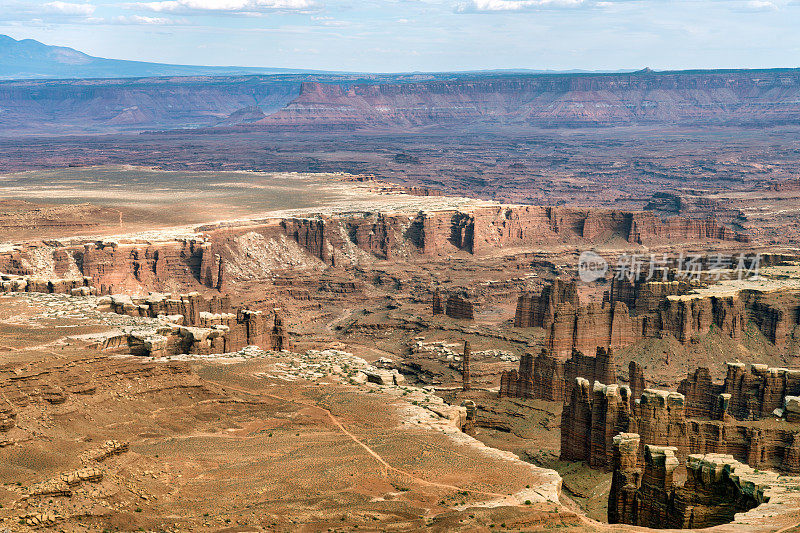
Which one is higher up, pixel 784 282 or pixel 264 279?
pixel 784 282

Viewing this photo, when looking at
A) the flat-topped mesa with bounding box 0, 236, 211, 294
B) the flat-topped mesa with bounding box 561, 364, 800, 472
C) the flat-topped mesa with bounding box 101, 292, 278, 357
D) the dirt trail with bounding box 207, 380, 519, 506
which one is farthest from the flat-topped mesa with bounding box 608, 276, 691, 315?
the flat-topped mesa with bounding box 0, 236, 211, 294

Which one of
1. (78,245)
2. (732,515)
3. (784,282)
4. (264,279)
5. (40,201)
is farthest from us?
(40,201)

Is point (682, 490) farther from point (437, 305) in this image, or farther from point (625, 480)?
point (437, 305)

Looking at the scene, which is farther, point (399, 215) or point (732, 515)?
point (399, 215)

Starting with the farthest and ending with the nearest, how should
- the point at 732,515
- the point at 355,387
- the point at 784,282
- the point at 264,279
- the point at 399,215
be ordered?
the point at 399,215
the point at 264,279
the point at 784,282
the point at 355,387
the point at 732,515

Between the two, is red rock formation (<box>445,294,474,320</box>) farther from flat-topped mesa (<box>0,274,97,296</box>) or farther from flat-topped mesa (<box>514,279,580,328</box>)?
flat-topped mesa (<box>0,274,97,296</box>)

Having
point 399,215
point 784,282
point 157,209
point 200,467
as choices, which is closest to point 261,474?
point 200,467

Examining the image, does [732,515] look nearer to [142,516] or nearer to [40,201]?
[142,516]
